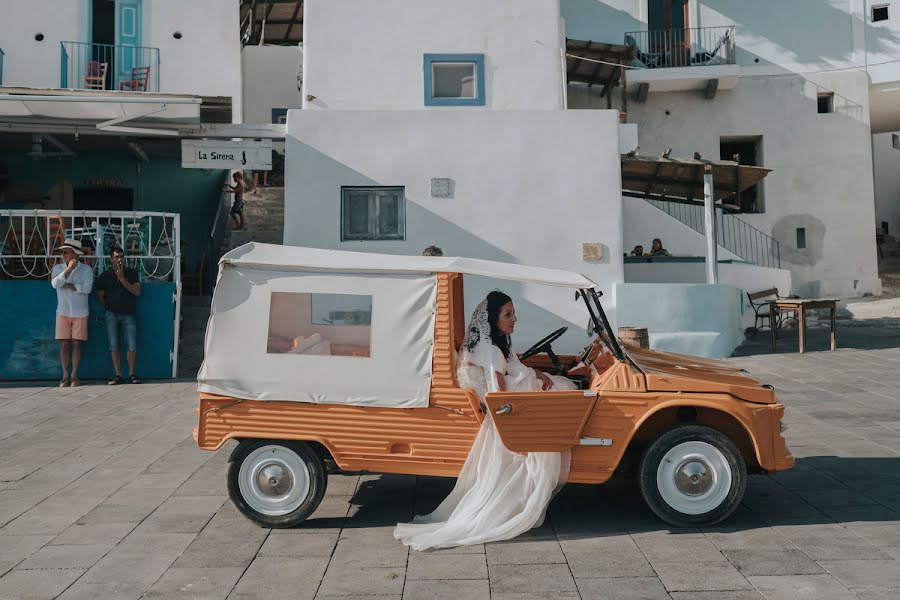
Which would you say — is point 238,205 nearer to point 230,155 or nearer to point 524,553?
point 230,155

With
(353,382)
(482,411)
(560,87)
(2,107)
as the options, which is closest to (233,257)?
(353,382)

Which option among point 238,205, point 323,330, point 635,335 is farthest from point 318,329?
point 238,205

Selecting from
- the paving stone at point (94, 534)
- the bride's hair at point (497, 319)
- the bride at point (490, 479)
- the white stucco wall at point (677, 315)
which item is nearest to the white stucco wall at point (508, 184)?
the white stucco wall at point (677, 315)

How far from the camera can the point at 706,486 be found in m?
5.50

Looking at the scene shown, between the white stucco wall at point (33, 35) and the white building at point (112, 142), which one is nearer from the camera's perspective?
the white building at point (112, 142)

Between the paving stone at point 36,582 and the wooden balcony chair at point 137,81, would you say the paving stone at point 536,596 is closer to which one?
the paving stone at point 36,582

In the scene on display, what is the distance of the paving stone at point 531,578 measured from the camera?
14.9 feet

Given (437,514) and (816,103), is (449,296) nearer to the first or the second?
(437,514)

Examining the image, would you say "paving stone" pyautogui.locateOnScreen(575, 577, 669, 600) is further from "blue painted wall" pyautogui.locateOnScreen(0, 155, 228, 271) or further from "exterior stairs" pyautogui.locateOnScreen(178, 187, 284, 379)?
"blue painted wall" pyautogui.locateOnScreen(0, 155, 228, 271)

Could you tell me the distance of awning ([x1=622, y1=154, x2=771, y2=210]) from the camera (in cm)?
1482

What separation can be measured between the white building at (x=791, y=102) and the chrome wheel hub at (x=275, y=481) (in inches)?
697

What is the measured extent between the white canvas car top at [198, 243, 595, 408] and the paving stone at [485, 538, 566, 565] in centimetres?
102

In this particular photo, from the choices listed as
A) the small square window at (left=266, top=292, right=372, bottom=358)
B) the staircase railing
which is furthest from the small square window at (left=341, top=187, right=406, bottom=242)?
the staircase railing

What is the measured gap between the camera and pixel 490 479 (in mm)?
5461
